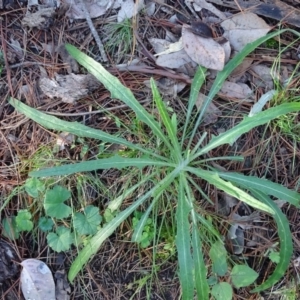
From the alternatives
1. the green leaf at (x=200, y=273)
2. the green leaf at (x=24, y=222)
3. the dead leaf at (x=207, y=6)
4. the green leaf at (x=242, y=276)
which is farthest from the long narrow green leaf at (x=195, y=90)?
the green leaf at (x=24, y=222)

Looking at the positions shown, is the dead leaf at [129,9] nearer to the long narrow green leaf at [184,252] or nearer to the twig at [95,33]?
the twig at [95,33]

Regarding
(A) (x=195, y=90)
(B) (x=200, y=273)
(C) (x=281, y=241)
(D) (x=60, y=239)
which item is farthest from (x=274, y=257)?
(D) (x=60, y=239)

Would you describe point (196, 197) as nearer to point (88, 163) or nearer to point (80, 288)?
point (88, 163)

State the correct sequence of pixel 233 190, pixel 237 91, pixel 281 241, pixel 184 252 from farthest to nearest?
1. pixel 237 91
2. pixel 281 241
3. pixel 184 252
4. pixel 233 190

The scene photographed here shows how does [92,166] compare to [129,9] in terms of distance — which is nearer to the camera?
[92,166]

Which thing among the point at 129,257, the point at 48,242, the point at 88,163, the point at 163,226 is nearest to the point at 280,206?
the point at 163,226

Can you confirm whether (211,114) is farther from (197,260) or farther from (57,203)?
(57,203)

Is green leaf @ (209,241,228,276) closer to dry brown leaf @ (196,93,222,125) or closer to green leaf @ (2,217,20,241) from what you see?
dry brown leaf @ (196,93,222,125)
